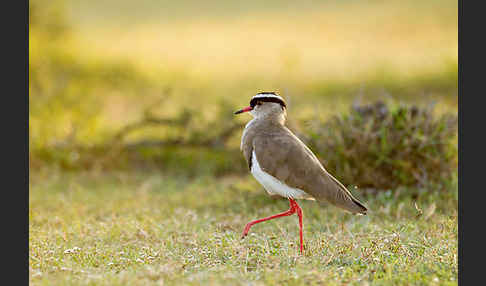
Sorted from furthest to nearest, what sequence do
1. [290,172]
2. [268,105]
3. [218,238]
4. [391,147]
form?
[391,147]
[268,105]
[218,238]
[290,172]

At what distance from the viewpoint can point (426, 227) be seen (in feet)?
17.4

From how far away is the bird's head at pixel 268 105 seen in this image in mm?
4863

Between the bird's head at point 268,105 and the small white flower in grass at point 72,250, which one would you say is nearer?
the small white flower in grass at point 72,250

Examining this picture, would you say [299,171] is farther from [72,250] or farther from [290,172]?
[72,250]

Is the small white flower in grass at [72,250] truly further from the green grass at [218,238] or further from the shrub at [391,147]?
the shrub at [391,147]

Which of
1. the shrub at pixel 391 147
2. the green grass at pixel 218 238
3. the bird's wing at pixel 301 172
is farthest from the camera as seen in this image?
the shrub at pixel 391 147

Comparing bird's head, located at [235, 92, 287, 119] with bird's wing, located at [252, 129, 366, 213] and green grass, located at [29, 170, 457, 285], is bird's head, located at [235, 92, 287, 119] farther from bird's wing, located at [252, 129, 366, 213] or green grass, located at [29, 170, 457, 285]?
green grass, located at [29, 170, 457, 285]

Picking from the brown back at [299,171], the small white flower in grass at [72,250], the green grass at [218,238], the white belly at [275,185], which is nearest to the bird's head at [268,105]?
the brown back at [299,171]

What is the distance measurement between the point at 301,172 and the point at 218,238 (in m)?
0.90

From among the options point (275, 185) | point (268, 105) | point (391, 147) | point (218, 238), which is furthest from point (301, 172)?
point (391, 147)

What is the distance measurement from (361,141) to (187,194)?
2.19 m

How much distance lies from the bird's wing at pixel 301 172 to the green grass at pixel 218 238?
36 centimetres

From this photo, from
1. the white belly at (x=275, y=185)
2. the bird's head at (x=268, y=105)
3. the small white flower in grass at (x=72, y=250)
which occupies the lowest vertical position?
the small white flower in grass at (x=72, y=250)

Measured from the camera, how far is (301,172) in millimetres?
4445
